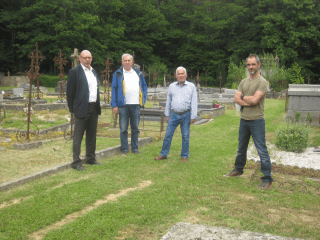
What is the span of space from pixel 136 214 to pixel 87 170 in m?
2.08

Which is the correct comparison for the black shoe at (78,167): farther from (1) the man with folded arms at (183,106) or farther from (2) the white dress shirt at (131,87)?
(2) the white dress shirt at (131,87)

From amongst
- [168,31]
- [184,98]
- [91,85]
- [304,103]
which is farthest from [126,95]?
[168,31]

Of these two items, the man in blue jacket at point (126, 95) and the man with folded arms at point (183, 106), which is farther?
the man in blue jacket at point (126, 95)

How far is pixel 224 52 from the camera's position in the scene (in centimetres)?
4900

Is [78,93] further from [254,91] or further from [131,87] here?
[254,91]

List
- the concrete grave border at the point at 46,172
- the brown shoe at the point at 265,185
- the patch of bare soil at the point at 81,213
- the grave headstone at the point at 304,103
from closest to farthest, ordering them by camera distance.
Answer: the patch of bare soil at the point at 81,213 < the concrete grave border at the point at 46,172 < the brown shoe at the point at 265,185 < the grave headstone at the point at 304,103

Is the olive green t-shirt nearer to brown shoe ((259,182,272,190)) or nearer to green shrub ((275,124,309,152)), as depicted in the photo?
brown shoe ((259,182,272,190))

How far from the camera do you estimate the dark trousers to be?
5609 millimetres

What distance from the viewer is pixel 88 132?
593cm

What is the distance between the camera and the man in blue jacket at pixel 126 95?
22.0 ft

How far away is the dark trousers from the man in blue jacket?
904mm

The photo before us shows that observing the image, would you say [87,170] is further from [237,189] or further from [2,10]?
[2,10]

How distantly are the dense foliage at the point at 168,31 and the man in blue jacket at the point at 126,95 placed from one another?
1390 inches

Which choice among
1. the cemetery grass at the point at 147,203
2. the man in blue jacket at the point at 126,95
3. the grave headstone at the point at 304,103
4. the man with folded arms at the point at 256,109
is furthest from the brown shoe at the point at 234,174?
the grave headstone at the point at 304,103
